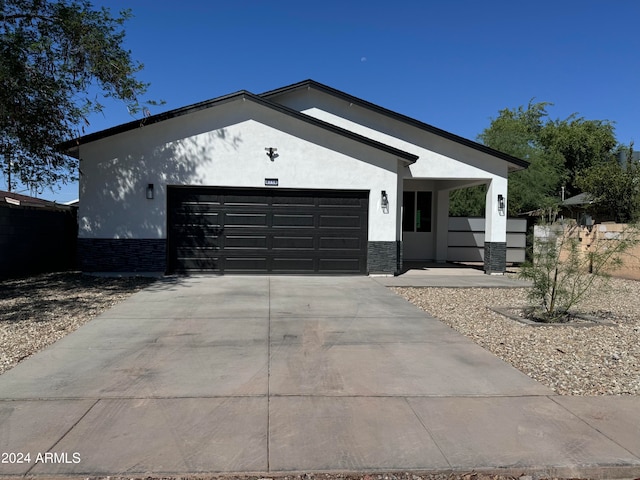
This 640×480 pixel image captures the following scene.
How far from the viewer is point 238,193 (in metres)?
13.8

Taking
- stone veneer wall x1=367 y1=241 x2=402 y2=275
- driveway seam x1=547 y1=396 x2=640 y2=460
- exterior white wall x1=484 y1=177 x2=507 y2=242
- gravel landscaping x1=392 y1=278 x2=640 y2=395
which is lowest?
driveway seam x1=547 y1=396 x2=640 y2=460

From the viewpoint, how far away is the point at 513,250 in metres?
19.0

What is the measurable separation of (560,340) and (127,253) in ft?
35.9

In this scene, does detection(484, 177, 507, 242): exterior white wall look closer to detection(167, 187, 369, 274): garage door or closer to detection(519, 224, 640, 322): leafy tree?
detection(167, 187, 369, 274): garage door

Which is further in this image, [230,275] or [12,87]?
[230,275]

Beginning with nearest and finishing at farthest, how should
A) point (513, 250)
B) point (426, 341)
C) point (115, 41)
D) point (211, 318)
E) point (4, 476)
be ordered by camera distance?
point (4, 476) → point (426, 341) → point (211, 318) → point (115, 41) → point (513, 250)

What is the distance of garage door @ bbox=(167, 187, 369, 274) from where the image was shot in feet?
45.3

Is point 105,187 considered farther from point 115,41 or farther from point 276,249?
point 276,249

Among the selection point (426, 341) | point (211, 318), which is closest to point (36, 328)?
point (211, 318)

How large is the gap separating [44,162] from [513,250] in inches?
640

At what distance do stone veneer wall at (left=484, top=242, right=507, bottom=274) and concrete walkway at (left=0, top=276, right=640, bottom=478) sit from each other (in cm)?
871

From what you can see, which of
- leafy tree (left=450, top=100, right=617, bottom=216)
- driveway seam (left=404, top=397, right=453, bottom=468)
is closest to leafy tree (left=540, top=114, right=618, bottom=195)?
leafy tree (left=450, top=100, right=617, bottom=216)

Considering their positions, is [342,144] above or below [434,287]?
above

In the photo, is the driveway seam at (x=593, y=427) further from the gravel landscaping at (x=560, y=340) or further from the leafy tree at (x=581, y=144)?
the leafy tree at (x=581, y=144)
